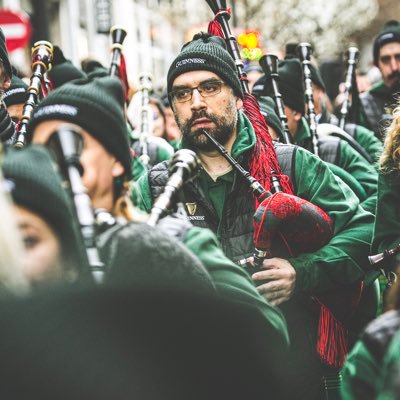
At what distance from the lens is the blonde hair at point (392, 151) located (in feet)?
15.7

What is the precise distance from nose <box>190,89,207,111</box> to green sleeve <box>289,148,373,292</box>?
1.82 feet

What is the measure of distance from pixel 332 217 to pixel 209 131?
2.48 feet

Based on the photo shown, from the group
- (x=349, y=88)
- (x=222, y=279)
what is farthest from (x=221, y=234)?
(x=349, y=88)

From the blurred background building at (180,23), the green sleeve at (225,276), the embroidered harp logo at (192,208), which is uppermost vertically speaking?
the blurred background building at (180,23)

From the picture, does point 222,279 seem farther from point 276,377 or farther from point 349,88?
point 349,88

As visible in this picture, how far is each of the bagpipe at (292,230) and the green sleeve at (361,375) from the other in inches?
64.5

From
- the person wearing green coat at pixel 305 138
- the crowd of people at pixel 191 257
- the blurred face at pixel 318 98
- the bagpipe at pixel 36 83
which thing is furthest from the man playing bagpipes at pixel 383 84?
the bagpipe at pixel 36 83

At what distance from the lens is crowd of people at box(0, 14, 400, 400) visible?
94.8 inches

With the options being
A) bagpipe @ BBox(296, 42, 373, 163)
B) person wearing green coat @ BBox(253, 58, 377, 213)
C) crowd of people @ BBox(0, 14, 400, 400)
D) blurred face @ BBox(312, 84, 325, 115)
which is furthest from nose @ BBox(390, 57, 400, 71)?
crowd of people @ BBox(0, 14, 400, 400)

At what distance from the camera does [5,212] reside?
2.44 meters

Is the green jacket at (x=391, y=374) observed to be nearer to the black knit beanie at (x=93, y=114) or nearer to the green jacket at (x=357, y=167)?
the black knit beanie at (x=93, y=114)

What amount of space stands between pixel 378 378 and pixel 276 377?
33cm

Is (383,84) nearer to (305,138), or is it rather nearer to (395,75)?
(395,75)

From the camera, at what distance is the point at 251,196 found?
474cm
